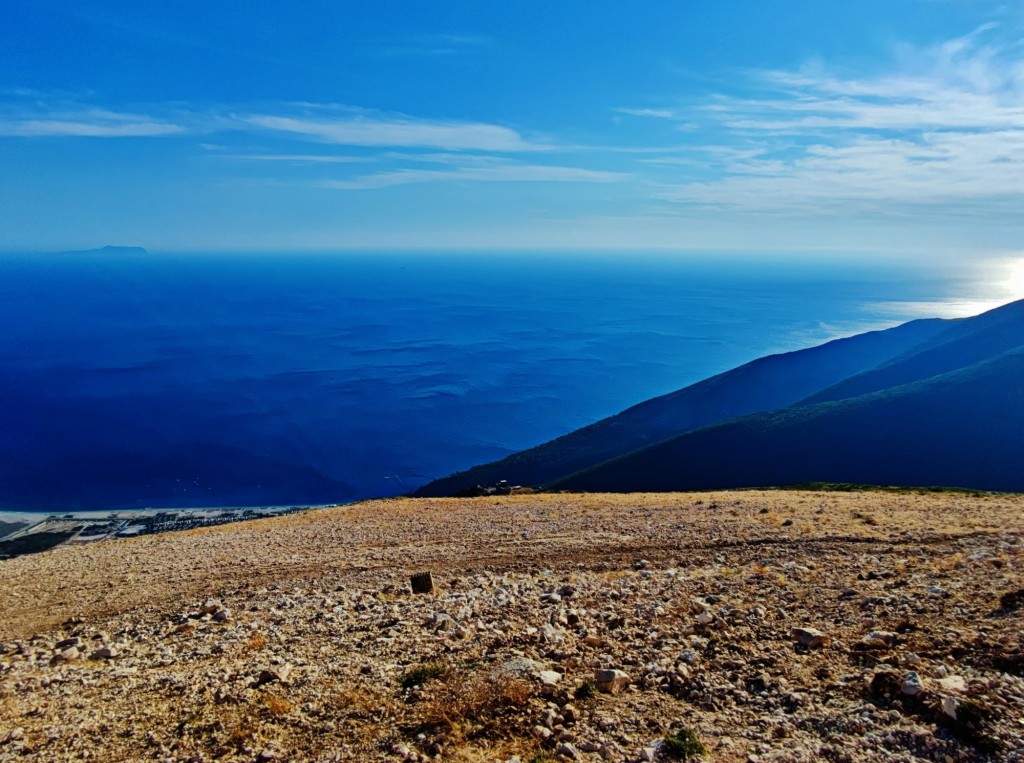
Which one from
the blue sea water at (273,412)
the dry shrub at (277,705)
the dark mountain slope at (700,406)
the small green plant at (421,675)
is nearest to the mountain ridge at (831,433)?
the dark mountain slope at (700,406)

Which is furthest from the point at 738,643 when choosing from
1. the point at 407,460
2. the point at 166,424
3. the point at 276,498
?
the point at 166,424

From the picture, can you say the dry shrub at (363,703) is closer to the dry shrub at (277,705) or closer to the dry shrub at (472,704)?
the dry shrub at (472,704)

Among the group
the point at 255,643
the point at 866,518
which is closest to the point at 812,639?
the point at 255,643

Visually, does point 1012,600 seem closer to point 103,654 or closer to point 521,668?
point 521,668

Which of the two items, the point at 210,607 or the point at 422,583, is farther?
the point at 422,583

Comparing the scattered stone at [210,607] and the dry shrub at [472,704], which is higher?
the scattered stone at [210,607]
